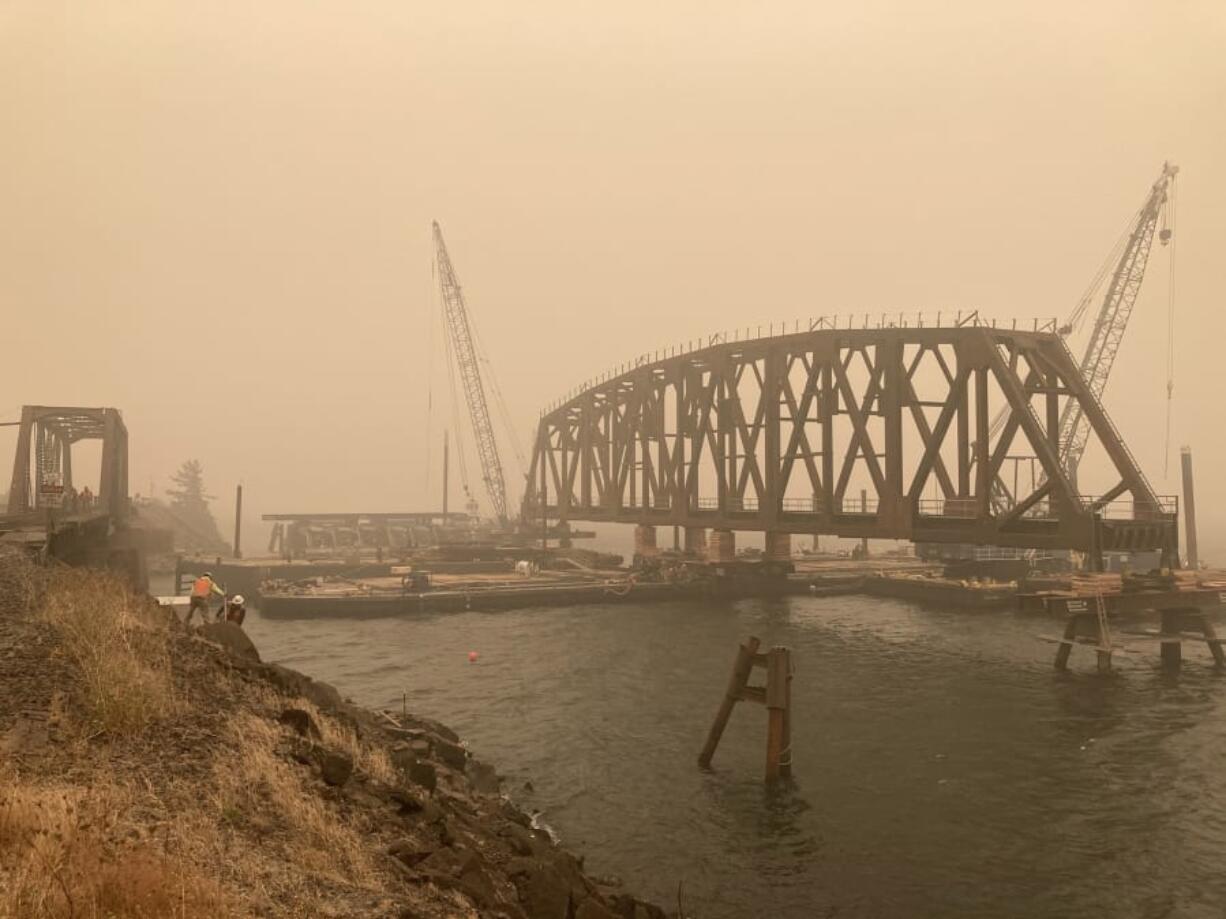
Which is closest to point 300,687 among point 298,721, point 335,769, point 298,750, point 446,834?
point 298,721

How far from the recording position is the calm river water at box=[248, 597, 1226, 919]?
16.2m

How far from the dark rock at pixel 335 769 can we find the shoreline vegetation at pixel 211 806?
0.08 feet

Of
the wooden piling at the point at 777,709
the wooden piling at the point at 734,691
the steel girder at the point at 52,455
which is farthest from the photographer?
the steel girder at the point at 52,455

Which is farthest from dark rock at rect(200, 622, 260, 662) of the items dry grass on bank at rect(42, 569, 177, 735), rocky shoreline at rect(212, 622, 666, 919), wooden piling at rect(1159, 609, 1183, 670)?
wooden piling at rect(1159, 609, 1183, 670)

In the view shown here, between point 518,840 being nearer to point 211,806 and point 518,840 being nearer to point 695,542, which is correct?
point 211,806

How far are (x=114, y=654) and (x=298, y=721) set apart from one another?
2.92 metres

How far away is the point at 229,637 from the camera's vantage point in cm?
1864

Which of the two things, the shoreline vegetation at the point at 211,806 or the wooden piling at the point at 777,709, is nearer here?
the shoreline vegetation at the point at 211,806

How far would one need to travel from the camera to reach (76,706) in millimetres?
11266

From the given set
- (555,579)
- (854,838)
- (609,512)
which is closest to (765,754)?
(854,838)

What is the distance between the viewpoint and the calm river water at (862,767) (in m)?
16.2

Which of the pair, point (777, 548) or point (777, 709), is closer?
point (777, 709)

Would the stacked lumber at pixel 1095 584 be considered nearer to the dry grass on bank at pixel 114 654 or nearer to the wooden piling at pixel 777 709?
the wooden piling at pixel 777 709

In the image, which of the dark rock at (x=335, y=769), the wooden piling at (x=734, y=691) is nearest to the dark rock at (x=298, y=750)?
the dark rock at (x=335, y=769)
